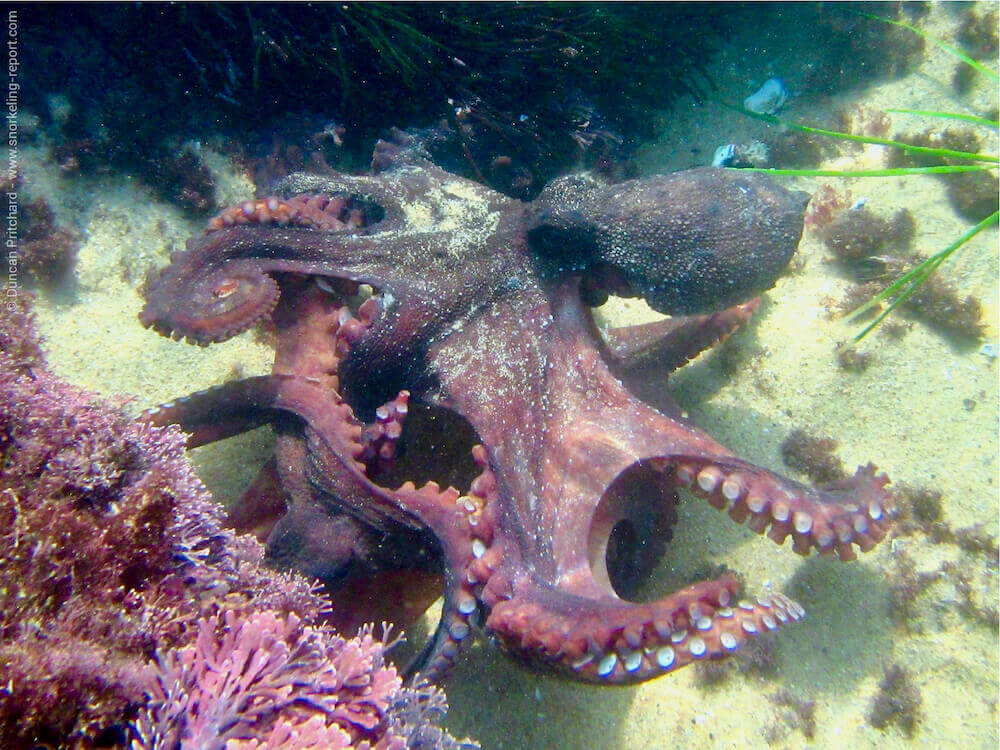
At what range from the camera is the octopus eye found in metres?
3.38

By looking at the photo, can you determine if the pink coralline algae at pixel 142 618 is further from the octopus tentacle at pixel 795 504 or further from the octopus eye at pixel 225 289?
the octopus tentacle at pixel 795 504

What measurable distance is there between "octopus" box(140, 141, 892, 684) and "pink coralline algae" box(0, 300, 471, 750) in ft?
1.68

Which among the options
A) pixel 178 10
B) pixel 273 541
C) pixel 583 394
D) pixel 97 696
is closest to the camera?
pixel 97 696

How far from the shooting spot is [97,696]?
1808mm

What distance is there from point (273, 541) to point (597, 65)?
5478mm

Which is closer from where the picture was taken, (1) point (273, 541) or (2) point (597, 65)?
(1) point (273, 541)

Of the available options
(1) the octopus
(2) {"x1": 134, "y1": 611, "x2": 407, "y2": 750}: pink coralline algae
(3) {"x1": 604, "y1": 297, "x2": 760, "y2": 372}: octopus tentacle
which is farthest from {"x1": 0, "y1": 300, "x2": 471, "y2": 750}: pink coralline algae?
(3) {"x1": 604, "y1": 297, "x2": 760, "y2": 372}: octopus tentacle

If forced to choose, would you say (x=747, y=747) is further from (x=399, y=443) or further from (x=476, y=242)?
(x=476, y=242)

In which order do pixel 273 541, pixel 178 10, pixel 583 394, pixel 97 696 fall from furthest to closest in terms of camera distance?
pixel 178 10 → pixel 583 394 → pixel 273 541 → pixel 97 696

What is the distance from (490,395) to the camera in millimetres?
3312

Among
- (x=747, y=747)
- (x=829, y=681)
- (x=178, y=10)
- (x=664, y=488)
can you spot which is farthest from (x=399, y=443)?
(x=178, y=10)

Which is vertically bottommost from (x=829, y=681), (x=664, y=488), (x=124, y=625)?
(x=829, y=681)

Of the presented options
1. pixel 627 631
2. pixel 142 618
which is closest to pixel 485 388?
pixel 627 631

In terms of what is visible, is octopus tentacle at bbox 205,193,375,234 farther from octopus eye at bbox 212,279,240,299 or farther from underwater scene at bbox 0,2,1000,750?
octopus eye at bbox 212,279,240,299
